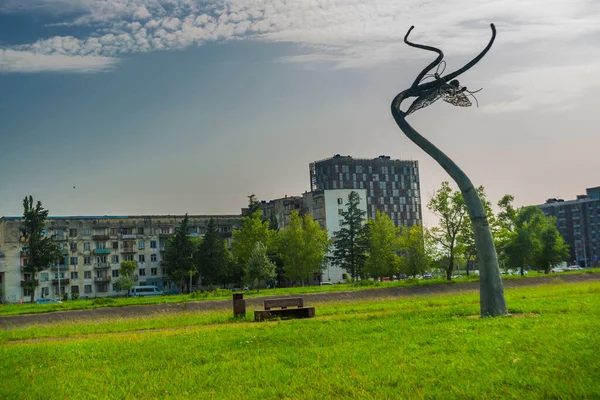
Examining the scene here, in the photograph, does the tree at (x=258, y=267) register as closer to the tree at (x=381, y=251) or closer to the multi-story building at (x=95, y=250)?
the tree at (x=381, y=251)

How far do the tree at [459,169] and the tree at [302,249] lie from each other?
63729 mm

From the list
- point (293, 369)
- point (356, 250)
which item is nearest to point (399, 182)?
point (356, 250)

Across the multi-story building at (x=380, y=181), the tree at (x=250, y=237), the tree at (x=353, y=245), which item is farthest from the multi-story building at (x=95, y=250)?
the multi-story building at (x=380, y=181)

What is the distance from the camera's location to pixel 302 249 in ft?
277

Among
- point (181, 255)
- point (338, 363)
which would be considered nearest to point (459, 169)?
point (338, 363)

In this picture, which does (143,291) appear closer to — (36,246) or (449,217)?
(36,246)

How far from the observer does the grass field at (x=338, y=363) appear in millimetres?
8375

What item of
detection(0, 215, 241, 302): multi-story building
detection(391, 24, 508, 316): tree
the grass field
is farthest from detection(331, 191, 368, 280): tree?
the grass field

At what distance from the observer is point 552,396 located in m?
7.36

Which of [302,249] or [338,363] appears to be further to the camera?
[302,249]

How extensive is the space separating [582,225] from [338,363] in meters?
174

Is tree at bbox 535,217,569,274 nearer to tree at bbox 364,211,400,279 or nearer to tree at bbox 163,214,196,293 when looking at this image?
tree at bbox 364,211,400,279

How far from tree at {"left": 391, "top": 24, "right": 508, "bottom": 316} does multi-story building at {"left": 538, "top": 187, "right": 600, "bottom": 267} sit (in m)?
156

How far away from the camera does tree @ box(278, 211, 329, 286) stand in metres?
84.2
